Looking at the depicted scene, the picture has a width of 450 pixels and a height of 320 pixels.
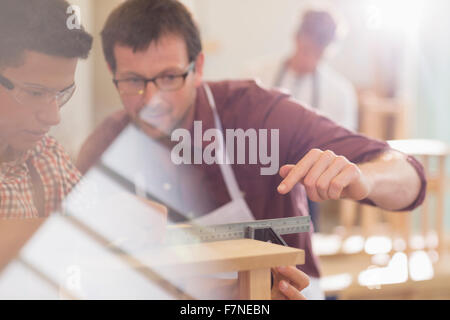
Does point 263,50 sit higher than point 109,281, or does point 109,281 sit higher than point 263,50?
point 263,50

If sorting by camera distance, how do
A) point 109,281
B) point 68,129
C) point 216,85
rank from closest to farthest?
point 109,281 → point 68,129 → point 216,85

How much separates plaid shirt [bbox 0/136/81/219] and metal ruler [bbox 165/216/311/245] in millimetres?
123

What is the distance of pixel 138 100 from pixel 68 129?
0.09 meters

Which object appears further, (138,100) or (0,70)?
(138,100)

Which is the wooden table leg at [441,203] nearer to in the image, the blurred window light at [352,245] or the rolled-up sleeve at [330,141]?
the blurred window light at [352,245]

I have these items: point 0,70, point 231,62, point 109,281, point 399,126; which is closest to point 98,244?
point 109,281

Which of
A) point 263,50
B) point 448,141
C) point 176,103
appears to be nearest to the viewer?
point 176,103

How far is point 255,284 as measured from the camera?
42 cm

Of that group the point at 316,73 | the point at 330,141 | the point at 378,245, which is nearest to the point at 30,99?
the point at 330,141

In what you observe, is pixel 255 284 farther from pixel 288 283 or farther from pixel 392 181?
pixel 392 181

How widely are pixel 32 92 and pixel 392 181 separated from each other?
0.44 metres
